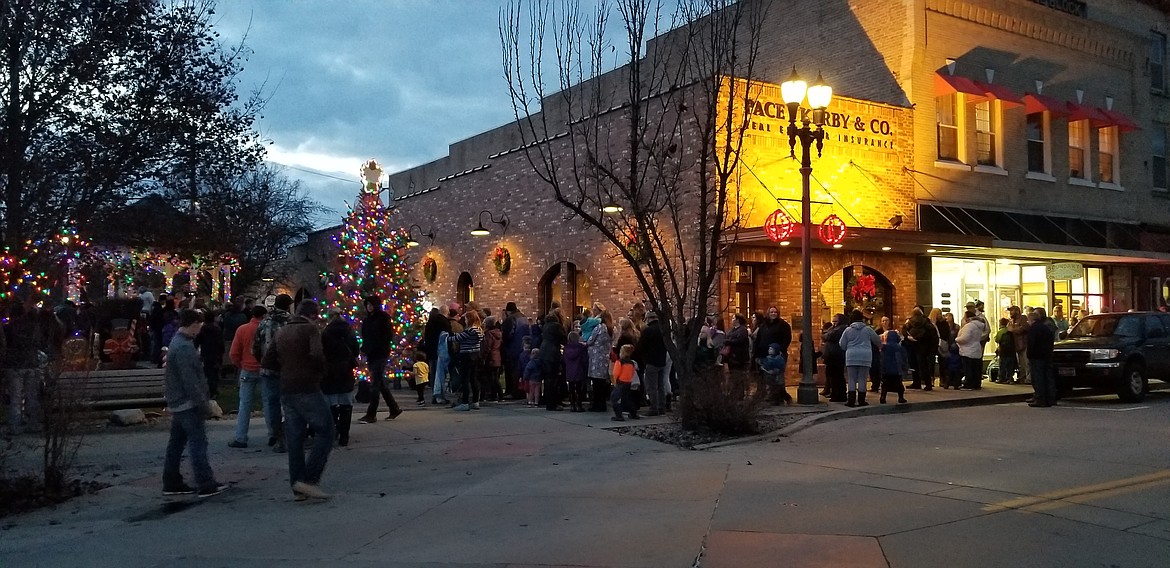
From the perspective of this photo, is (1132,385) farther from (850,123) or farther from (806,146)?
(806,146)

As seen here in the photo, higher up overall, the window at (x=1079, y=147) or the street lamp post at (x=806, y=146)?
the window at (x=1079, y=147)

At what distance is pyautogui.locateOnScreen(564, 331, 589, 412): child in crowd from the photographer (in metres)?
14.5

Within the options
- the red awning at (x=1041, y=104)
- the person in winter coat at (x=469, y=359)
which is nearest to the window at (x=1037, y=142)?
the red awning at (x=1041, y=104)

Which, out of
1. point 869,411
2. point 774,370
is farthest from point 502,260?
point 869,411

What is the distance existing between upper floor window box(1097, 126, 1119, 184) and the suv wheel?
12.1m

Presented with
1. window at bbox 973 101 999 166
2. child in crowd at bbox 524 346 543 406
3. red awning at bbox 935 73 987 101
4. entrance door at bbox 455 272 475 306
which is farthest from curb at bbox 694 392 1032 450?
entrance door at bbox 455 272 475 306

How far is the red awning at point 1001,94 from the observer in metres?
21.7

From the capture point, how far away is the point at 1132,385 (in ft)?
53.3

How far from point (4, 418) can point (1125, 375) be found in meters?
18.3

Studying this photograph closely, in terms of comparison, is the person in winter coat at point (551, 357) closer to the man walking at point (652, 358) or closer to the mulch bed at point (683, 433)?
the man walking at point (652, 358)

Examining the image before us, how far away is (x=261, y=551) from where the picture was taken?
6.30m

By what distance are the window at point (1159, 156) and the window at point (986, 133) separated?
31.4ft

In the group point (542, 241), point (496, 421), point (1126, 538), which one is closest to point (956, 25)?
point (542, 241)

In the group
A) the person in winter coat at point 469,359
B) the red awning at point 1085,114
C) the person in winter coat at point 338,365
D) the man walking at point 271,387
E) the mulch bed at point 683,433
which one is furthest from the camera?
the red awning at point 1085,114
